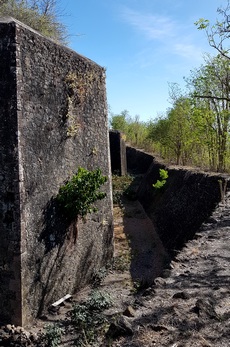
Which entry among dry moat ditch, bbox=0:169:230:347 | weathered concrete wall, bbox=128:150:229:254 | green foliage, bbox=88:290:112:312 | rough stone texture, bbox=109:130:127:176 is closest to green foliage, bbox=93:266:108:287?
dry moat ditch, bbox=0:169:230:347

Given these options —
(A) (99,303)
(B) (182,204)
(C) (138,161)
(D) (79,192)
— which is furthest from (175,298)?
(C) (138,161)

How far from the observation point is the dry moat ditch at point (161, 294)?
3.88 m

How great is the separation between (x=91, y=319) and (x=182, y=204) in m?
5.53

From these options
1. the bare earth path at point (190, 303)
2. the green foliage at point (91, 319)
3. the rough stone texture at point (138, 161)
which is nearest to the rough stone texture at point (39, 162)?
the green foliage at point (91, 319)

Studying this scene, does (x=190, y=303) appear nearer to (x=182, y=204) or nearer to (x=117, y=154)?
(x=182, y=204)

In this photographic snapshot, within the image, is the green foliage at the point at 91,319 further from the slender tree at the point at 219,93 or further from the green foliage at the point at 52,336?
the slender tree at the point at 219,93

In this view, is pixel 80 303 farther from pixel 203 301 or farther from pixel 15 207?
pixel 203 301

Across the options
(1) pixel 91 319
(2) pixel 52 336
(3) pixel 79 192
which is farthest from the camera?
(3) pixel 79 192

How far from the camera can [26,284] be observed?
6.09m

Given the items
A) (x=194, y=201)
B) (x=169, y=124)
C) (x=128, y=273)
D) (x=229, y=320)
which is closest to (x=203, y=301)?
(x=229, y=320)

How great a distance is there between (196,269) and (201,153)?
469 inches

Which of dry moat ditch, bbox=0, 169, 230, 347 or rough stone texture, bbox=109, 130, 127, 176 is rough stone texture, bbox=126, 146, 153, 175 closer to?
rough stone texture, bbox=109, 130, 127, 176

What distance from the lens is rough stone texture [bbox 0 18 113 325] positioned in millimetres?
5844

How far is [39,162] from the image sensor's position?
6418 mm
